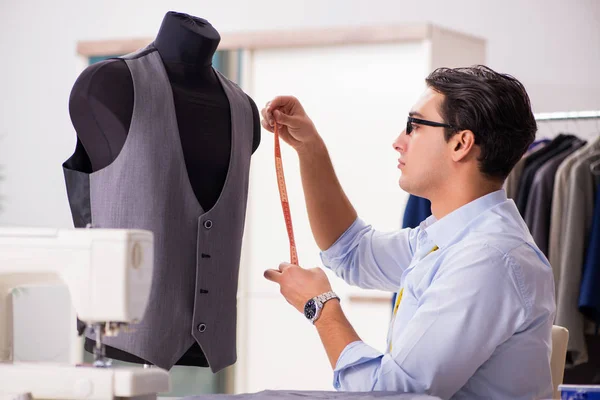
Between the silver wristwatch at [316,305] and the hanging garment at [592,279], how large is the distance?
179cm

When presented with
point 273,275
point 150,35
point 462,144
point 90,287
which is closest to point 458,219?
point 462,144

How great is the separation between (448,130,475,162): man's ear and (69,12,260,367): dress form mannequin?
20.4 inches

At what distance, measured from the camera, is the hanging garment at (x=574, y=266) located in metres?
3.34

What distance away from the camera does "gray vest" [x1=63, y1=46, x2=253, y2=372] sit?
5.50 ft

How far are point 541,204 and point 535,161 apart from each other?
0.22 meters

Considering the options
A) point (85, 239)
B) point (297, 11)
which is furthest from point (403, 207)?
point (85, 239)

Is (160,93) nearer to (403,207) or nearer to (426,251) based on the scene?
(426,251)

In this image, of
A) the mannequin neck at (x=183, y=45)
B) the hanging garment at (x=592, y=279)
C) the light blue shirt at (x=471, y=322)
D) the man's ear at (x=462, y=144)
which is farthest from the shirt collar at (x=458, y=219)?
the hanging garment at (x=592, y=279)

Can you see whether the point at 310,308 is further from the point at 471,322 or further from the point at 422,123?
the point at 422,123

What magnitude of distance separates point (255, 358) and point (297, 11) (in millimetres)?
2194

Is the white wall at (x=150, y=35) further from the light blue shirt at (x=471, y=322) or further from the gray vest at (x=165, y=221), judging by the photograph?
the gray vest at (x=165, y=221)

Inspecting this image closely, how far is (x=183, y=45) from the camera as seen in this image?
186 centimetres

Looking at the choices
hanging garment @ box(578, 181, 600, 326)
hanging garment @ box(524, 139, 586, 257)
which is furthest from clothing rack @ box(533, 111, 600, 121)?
hanging garment @ box(578, 181, 600, 326)

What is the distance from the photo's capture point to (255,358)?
3996 millimetres
